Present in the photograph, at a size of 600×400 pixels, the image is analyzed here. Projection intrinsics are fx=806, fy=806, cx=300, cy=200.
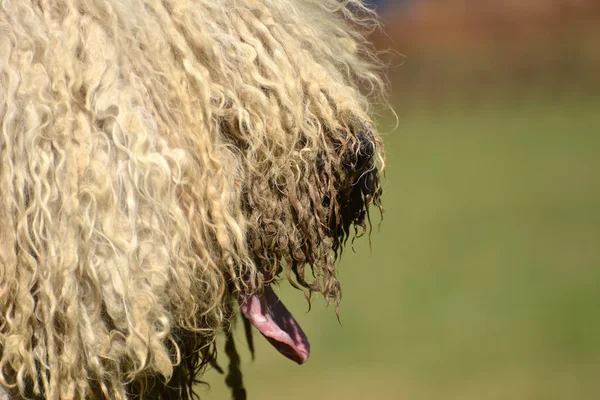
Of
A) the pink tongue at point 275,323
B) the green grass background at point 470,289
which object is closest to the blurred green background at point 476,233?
the green grass background at point 470,289

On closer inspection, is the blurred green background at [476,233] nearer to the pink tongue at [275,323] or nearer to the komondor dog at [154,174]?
the pink tongue at [275,323]

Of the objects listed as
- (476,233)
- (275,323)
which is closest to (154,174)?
(275,323)

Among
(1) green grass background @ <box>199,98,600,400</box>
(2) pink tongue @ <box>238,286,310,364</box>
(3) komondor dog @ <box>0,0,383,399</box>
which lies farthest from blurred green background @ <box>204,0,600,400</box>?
(3) komondor dog @ <box>0,0,383,399</box>

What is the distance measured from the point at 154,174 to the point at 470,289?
4013 millimetres

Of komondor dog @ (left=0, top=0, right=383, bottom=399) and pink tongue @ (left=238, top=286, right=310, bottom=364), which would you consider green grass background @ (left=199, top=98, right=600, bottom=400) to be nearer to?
pink tongue @ (left=238, top=286, right=310, bottom=364)

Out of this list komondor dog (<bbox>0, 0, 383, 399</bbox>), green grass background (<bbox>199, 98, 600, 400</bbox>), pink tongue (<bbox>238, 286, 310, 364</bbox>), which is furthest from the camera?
green grass background (<bbox>199, 98, 600, 400</bbox>)

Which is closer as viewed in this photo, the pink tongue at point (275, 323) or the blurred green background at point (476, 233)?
the pink tongue at point (275, 323)

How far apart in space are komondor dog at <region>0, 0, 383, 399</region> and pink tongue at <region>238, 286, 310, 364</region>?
5 cm

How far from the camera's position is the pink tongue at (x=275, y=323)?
5.39ft

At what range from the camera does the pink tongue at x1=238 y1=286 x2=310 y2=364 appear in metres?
1.64

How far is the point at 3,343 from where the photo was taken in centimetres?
133

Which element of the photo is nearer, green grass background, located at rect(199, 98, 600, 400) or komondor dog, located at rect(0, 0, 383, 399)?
komondor dog, located at rect(0, 0, 383, 399)

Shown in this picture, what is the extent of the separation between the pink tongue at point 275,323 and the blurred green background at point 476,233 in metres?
0.28

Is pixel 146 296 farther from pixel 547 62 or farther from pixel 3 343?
pixel 547 62
